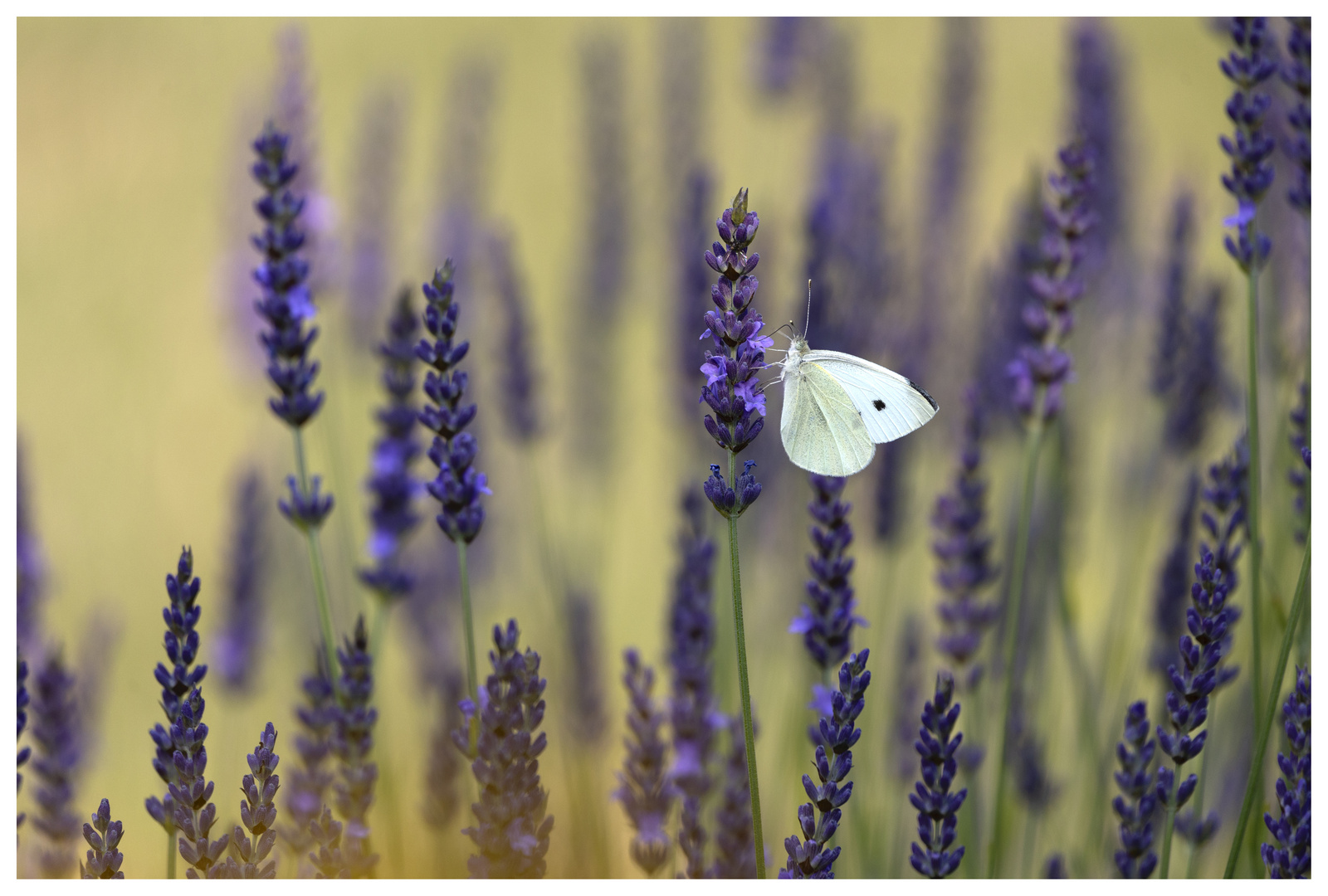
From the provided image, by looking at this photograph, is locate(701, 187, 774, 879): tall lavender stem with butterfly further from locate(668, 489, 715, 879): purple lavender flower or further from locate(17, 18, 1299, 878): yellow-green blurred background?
locate(17, 18, 1299, 878): yellow-green blurred background

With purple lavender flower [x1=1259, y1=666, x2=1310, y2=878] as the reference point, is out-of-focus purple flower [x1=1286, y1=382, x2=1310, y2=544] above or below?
above

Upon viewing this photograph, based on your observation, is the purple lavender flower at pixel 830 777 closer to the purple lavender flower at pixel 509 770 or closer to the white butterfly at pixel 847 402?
the purple lavender flower at pixel 509 770

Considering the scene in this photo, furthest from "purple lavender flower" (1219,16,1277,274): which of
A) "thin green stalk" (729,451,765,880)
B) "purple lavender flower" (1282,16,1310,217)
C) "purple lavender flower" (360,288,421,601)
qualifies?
"purple lavender flower" (360,288,421,601)

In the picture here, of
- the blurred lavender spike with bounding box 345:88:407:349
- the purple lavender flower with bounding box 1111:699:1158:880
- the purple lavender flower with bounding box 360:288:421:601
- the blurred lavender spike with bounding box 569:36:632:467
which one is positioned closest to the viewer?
the purple lavender flower with bounding box 1111:699:1158:880

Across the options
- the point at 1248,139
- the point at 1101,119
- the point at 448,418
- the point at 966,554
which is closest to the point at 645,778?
the point at 448,418

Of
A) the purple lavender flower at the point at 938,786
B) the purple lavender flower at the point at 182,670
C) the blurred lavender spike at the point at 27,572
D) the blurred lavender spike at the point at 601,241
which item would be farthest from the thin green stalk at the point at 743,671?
the blurred lavender spike at the point at 601,241

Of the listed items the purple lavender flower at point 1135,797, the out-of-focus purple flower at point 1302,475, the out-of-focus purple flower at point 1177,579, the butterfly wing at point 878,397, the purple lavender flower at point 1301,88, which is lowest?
the purple lavender flower at point 1135,797
